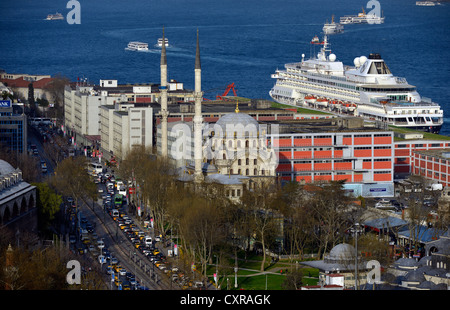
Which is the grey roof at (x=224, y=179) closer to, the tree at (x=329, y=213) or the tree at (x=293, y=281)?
the tree at (x=329, y=213)

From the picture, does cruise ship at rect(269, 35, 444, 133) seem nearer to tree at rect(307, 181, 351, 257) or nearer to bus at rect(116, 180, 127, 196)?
bus at rect(116, 180, 127, 196)

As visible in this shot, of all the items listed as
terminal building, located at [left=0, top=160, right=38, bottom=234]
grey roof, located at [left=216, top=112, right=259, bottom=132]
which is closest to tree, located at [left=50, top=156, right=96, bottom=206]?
terminal building, located at [left=0, top=160, right=38, bottom=234]

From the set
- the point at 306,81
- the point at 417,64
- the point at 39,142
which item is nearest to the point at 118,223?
the point at 39,142

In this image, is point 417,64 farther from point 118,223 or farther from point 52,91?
point 118,223

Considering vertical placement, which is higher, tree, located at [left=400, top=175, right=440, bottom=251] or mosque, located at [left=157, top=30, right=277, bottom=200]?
mosque, located at [left=157, top=30, right=277, bottom=200]

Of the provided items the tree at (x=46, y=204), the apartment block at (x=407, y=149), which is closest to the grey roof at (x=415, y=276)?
the tree at (x=46, y=204)

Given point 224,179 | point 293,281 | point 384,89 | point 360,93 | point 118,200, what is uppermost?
point 384,89

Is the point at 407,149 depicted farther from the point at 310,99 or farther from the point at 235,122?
the point at 310,99

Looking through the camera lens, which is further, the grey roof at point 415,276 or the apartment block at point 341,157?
the apartment block at point 341,157

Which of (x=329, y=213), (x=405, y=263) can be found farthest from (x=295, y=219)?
(x=405, y=263)
